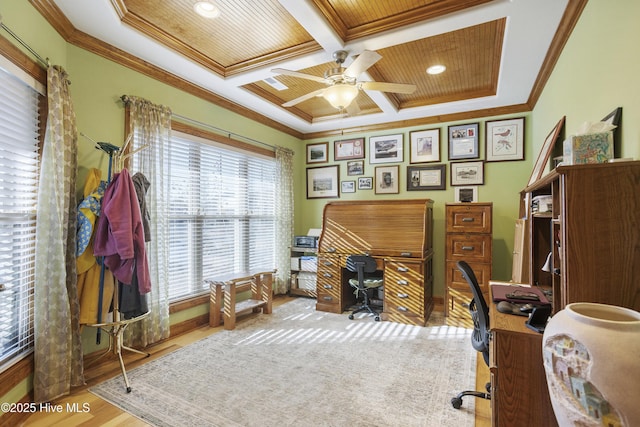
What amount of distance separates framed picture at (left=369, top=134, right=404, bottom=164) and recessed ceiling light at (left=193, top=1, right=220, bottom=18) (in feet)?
9.55

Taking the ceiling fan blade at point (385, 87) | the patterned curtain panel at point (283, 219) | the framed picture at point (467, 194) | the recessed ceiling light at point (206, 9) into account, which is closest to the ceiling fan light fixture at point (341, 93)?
the ceiling fan blade at point (385, 87)

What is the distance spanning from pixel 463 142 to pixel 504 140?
47cm

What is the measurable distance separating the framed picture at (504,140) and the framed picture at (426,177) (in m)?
0.58

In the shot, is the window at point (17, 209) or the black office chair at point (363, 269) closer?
the window at point (17, 209)

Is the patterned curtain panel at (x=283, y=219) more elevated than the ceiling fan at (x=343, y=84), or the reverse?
the ceiling fan at (x=343, y=84)

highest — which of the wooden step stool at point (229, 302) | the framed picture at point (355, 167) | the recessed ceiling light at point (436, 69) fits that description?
the recessed ceiling light at point (436, 69)

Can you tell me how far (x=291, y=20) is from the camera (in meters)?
2.37

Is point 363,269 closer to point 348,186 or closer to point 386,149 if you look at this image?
point 348,186

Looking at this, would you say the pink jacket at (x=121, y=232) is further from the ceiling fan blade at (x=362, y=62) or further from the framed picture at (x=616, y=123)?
the framed picture at (x=616, y=123)

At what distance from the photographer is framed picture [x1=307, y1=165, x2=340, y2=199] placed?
5070 millimetres

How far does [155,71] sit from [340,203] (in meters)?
2.61

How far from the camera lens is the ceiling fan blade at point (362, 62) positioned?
2123mm

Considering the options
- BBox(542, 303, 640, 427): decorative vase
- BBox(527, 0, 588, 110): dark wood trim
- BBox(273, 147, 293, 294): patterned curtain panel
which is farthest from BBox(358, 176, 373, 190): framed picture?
BBox(542, 303, 640, 427): decorative vase

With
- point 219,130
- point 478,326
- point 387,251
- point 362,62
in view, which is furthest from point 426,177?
point 219,130
